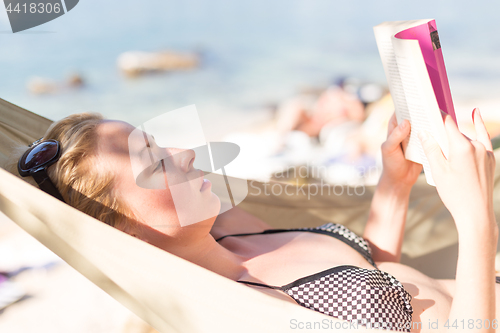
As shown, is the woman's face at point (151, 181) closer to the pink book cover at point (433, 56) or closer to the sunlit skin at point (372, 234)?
the sunlit skin at point (372, 234)

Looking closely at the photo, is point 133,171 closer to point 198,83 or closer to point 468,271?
point 468,271

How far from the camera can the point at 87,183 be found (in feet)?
2.45

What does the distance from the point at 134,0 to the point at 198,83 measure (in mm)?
3297

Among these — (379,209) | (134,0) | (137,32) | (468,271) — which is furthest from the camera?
(134,0)

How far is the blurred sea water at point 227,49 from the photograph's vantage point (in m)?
5.28

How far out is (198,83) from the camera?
6215 millimetres

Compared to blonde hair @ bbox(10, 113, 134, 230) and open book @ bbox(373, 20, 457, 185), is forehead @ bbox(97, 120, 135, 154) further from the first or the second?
open book @ bbox(373, 20, 457, 185)

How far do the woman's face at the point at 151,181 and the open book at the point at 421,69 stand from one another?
46 centimetres

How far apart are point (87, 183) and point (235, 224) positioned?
1.54 feet

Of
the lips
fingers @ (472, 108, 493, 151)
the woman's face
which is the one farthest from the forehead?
fingers @ (472, 108, 493, 151)

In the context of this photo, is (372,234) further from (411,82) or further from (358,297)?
(411,82)

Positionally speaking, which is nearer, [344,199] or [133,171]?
[133,171]

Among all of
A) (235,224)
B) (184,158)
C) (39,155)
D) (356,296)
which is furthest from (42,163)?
(356,296)

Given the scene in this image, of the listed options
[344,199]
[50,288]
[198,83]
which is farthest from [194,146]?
[198,83]
